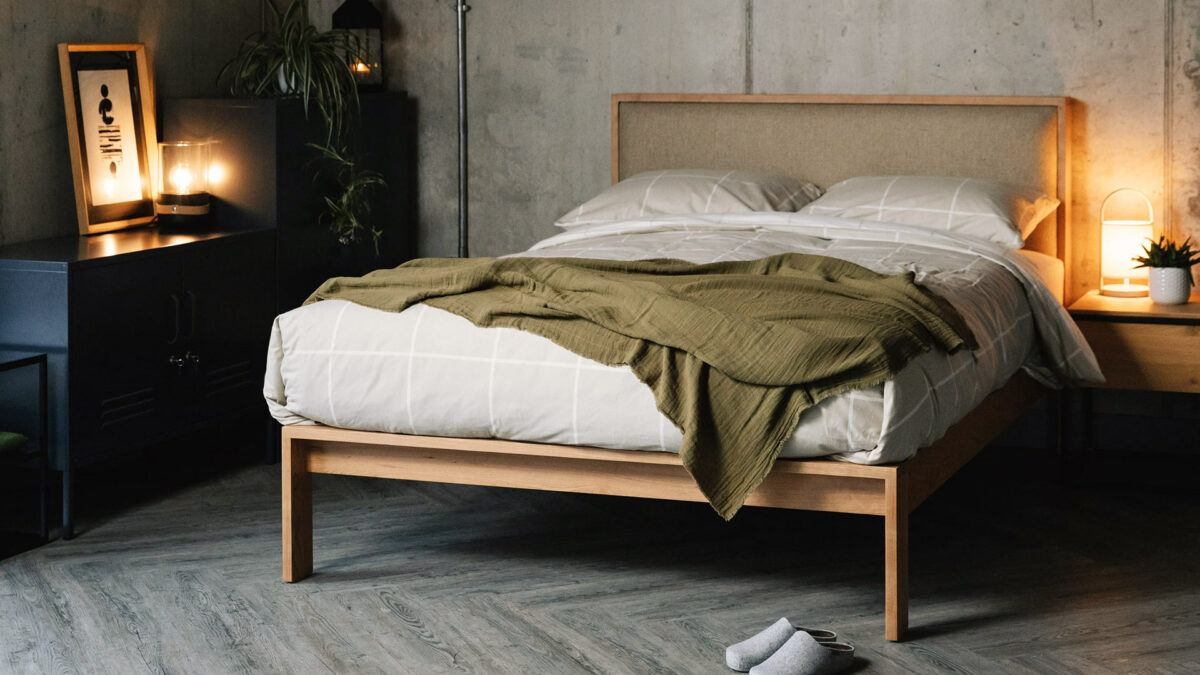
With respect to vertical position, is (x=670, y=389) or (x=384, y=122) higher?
(x=384, y=122)

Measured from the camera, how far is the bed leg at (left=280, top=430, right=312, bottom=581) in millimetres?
3047

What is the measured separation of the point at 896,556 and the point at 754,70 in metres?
2.51

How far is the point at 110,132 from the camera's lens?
4191 millimetres

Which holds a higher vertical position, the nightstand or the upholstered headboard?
the upholstered headboard

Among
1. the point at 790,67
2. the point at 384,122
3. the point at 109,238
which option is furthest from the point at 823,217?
the point at 109,238

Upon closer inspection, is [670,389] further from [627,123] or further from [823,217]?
[627,123]

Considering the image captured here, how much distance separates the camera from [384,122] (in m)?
5.02

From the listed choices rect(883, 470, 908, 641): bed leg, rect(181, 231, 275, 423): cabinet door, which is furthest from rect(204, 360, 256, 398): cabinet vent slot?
rect(883, 470, 908, 641): bed leg

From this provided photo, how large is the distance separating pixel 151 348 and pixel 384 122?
1.58 meters

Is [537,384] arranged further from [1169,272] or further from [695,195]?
[1169,272]

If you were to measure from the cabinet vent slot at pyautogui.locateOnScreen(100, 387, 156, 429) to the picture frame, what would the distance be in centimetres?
67

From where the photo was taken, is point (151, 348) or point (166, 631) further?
point (151, 348)

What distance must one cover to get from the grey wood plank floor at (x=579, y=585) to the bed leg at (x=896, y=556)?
52 millimetres

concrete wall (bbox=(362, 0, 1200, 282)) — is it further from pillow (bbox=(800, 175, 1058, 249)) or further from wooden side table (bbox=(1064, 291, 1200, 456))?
wooden side table (bbox=(1064, 291, 1200, 456))
